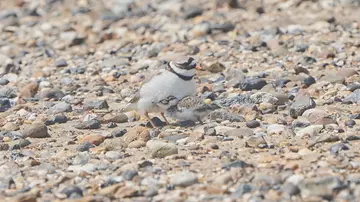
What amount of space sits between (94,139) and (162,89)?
2.79 ft

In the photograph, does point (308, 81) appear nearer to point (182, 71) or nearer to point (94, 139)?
point (182, 71)

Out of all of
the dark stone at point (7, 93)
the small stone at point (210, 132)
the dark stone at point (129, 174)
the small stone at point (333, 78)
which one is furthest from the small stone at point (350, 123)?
the dark stone at point (7, 93)

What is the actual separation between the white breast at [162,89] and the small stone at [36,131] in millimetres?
955

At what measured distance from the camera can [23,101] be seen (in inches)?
396

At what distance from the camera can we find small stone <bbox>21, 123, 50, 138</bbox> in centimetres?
833

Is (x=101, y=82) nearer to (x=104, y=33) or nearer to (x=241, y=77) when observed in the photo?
(x=241, y=77)

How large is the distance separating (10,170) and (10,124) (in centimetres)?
186

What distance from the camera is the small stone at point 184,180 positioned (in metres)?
6.35

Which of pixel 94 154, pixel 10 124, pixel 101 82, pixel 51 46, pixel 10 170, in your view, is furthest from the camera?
pixel 51 46

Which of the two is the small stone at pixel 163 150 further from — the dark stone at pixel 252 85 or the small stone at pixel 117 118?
the dark stone at pixel 252 85

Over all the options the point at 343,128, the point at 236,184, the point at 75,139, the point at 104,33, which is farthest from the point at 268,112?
the point at 104,33

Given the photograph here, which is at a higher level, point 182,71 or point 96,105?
point 182,71

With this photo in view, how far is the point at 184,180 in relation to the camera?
6359 millimetres

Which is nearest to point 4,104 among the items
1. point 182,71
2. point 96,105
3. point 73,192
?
point 96,105
